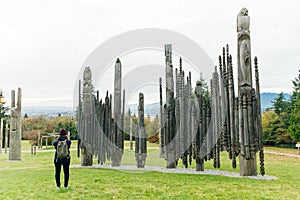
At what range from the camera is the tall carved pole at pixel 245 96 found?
8188 millimetres

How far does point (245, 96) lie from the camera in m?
8.30

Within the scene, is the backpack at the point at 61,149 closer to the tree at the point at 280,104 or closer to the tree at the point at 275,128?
the tree at the point at 275,128

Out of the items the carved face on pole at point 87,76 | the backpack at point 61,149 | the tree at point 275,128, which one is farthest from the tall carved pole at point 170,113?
the tree at point 275,128

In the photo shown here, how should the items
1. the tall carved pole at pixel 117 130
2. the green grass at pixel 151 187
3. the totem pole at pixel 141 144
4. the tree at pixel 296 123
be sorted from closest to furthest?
1. the green grass at pixel 151 187
2. the totem pole at pixel 141 144
3. the tall carved pole at pixel 117 130
4. the tree at pixel 296 123

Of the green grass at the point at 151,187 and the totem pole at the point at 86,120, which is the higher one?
the totem pole at the point at 86,120

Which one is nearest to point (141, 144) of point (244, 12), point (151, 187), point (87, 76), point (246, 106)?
point (87, 76)

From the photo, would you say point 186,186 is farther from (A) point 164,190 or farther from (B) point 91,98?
(B) point 91,98

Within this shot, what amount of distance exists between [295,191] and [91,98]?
7.54 m

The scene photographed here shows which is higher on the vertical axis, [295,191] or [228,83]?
[228,83]

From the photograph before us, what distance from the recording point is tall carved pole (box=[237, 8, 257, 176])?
26.9 ft

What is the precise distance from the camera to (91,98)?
Answer: 11.2m

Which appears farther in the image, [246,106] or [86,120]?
[86,120]

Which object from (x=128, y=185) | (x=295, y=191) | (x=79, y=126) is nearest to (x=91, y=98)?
(x=79, y=126)

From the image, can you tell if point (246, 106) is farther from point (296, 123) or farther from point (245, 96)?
point (296, 123)
